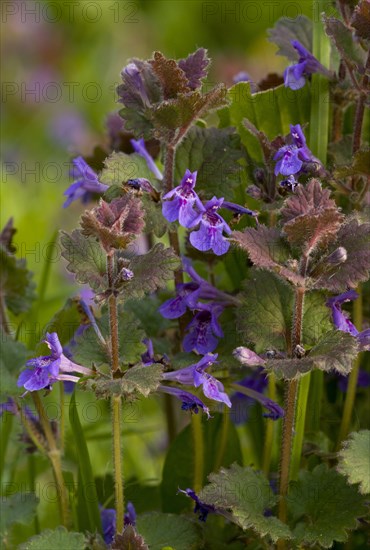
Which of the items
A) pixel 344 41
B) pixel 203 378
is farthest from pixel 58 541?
pixel 344 41

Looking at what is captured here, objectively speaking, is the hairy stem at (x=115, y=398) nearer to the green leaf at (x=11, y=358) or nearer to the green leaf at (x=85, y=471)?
the green leaf at (x=85, y=471)

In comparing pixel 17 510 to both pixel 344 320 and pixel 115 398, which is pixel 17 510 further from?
pixel 344 320

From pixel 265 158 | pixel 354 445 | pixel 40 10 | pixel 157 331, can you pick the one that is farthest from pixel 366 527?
pixel 40 10

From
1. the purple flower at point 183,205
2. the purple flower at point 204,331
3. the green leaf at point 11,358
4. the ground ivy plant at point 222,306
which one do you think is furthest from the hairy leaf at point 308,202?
the green leaf at point 11,358

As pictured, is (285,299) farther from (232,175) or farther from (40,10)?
(40,10)

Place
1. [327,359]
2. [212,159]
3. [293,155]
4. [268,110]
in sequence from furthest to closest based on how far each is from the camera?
1. [268,110]
2. [212,159]
3. [293,155]
4. [327,359]
